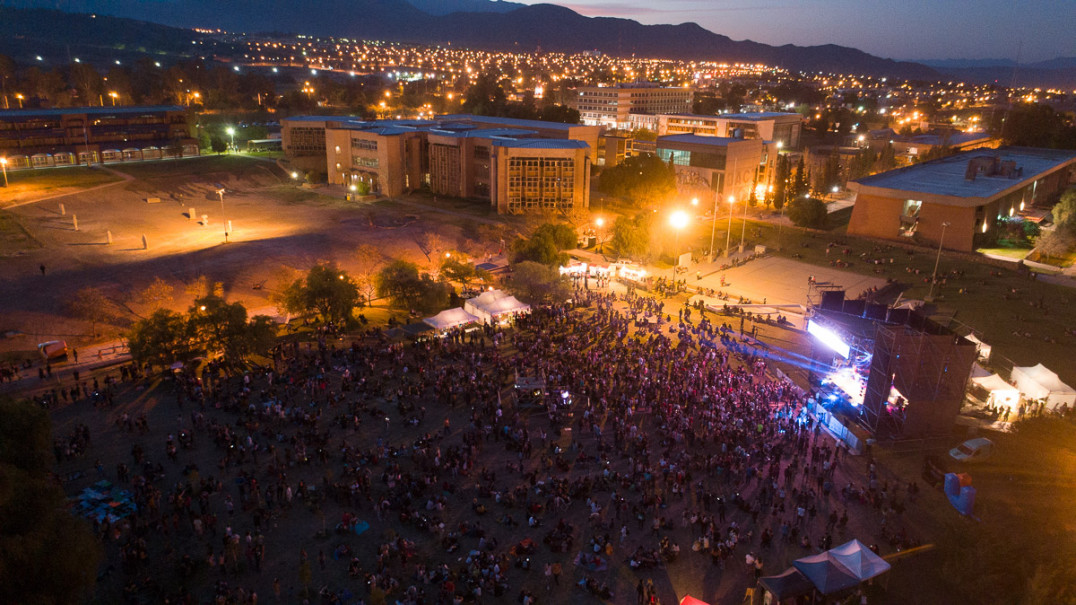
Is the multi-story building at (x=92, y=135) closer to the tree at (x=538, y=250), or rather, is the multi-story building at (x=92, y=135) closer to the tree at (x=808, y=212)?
the tree at (x=538, y=250)

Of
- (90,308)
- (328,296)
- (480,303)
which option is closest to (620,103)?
(480,303)

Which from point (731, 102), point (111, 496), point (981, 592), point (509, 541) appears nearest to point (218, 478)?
point (111, 496)

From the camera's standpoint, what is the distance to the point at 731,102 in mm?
134125

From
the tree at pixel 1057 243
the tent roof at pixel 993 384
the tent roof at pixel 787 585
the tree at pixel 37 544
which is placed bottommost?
the tent roof at pixel 787 585

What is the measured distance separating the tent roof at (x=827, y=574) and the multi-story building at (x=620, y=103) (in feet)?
312

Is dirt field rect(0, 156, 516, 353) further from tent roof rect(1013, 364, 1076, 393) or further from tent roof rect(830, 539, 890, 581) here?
tent roof rect(1013, 364, 1076, 393)

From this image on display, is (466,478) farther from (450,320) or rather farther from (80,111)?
(80,111)

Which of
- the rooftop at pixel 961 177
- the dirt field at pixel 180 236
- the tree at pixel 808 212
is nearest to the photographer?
the dirt field at pixel 180 236

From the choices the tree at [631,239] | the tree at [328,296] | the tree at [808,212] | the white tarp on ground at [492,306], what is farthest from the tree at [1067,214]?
the tree at [328,296]

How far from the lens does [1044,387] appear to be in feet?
71.9

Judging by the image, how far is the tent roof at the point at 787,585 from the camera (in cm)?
1302

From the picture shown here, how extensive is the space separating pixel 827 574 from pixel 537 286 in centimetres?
2021

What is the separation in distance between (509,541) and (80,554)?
8337mm

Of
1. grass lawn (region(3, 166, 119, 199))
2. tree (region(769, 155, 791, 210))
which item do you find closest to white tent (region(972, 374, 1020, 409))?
tree (region(769, 155, 791, 210))
